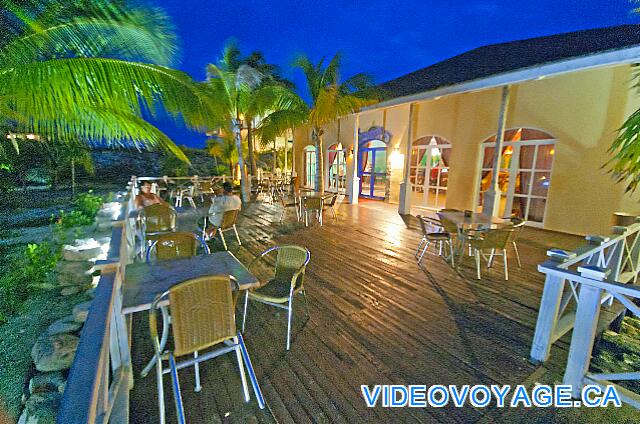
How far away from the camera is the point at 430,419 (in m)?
1.99

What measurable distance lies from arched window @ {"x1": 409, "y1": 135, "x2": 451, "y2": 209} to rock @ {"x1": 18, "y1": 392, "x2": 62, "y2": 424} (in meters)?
10.5

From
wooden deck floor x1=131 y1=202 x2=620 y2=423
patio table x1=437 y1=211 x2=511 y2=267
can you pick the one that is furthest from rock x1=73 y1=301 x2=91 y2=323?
patio table x1=437 y1=211 x2=511 y2=267

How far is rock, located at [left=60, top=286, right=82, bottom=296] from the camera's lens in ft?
17.1

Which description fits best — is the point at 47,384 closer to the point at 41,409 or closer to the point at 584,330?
the point at 41,409

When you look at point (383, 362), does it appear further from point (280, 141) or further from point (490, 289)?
point (280, 141)

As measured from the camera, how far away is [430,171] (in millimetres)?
10562

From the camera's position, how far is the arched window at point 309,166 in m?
16.8

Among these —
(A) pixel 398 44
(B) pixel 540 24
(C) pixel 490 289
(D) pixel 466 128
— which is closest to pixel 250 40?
(A) pixel 398 44

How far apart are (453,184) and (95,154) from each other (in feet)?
87.5

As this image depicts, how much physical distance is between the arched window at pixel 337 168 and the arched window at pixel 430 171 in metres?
4.04

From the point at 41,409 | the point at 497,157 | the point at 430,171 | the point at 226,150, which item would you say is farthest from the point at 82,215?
the point at 497,157

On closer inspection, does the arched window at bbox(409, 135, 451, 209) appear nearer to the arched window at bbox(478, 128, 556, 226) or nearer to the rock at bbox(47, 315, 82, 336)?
the arched window at bbox(478, 128, 556, 226)

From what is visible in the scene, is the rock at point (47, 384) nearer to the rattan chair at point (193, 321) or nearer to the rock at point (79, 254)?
the rattan chair at point (193, 321)

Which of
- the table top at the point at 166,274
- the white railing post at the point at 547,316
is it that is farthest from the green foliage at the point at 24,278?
the white railing post at the point at 547,316
